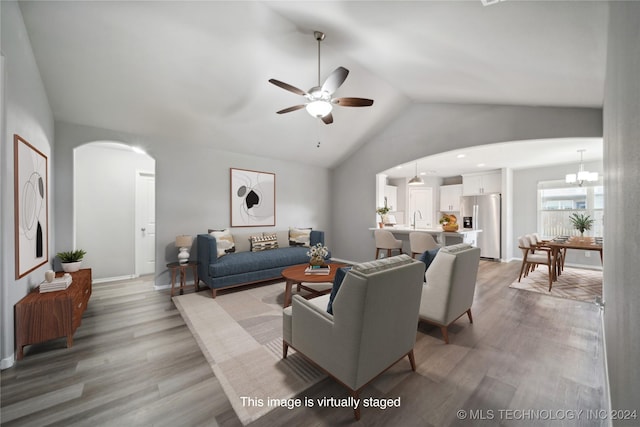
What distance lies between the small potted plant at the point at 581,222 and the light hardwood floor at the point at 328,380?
9.95 feet

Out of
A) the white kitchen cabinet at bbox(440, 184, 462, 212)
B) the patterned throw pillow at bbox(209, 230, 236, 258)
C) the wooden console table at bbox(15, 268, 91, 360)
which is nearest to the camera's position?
the wooden console table at bbox(15, 268, 91, 360)

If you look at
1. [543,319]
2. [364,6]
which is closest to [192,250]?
[364,6]

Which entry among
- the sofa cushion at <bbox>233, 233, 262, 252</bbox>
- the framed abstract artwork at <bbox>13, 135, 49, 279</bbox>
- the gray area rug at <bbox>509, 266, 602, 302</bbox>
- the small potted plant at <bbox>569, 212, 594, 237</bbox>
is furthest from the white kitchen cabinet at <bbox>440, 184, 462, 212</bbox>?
the framed abstract artwork at <bbox>13, 135, 49, 279</bbox>

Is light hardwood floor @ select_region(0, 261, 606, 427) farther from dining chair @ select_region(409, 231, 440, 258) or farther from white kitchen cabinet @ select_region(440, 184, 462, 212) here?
white kitchen cabinet @ select_region(440, 184, 462, 212)

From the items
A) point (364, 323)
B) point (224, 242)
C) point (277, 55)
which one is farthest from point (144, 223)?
point (364, 323)

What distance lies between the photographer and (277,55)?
310cm

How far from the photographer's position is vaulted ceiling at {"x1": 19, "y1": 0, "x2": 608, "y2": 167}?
1.83m

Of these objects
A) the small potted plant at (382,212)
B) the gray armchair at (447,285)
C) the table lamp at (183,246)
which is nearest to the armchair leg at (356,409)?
the gray armchair at (447,285)

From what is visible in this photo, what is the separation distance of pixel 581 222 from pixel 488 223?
1754 mm

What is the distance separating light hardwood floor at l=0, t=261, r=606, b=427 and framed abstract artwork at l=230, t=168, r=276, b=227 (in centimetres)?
247

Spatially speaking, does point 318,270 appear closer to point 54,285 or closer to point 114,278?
point 54,285

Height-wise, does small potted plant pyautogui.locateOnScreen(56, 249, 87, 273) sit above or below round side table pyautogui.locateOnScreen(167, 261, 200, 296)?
above

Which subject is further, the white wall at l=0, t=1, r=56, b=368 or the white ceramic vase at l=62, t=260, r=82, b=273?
the white ceramic vase at l=62, t=260, r=82, b=273

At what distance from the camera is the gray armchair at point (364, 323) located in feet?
4.79
